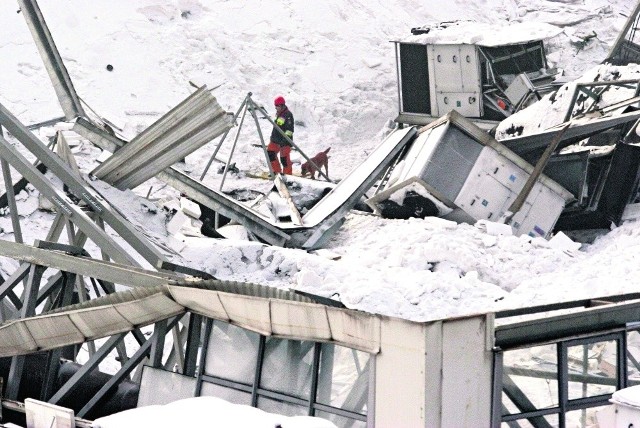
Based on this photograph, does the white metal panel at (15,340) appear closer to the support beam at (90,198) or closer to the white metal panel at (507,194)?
the support beam at (90,198)

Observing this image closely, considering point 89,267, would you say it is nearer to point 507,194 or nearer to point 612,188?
point 507,194

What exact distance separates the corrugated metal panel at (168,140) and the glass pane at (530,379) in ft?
→ 20.9

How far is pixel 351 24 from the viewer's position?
2742 centimetres

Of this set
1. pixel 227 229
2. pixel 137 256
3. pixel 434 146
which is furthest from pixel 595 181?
pixel 137 256

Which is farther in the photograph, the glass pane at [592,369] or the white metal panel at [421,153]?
the white metal panel at [421,153]

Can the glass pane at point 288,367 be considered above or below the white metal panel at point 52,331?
below

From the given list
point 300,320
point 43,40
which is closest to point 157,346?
point 300,320

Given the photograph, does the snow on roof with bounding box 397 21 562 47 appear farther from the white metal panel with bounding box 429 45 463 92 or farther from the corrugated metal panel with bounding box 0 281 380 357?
the corrugated metal panel with bounding box 0 281 380 357

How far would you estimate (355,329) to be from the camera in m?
7.80

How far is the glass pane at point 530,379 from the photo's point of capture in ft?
25.9

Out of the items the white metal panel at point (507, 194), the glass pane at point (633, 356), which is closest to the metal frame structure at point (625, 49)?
the white metal panel at point (507, 194)

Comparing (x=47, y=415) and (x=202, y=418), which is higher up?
(x=47, y=415)

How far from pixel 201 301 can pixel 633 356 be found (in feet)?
9.66

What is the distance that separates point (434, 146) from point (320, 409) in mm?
9515
